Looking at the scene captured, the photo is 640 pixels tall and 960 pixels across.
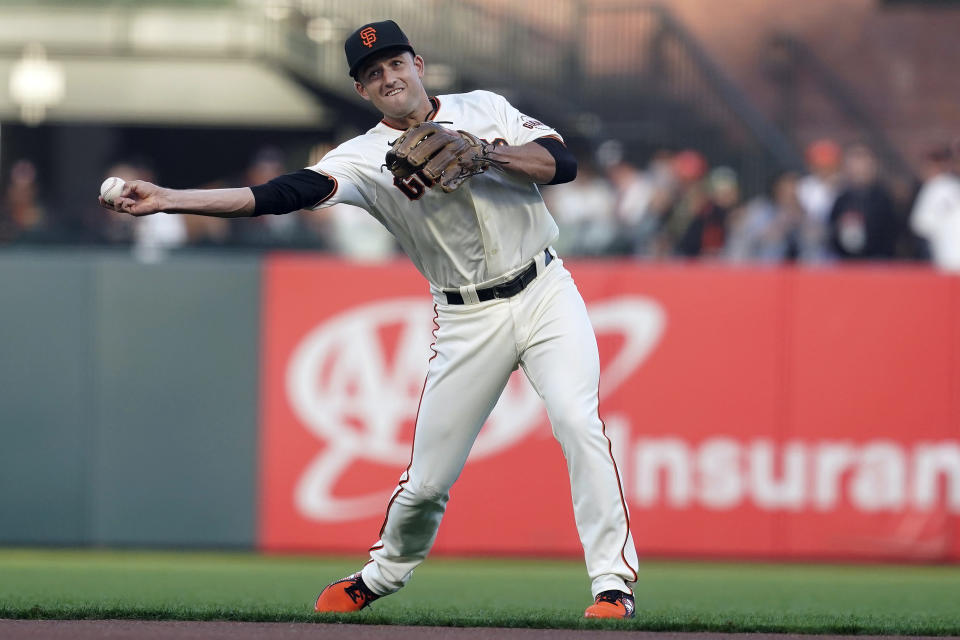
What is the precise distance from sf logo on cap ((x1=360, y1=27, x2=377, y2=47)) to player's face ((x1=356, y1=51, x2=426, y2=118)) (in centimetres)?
8

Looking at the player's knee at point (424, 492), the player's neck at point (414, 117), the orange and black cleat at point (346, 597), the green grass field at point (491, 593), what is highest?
the player's neck at point (414, 117)

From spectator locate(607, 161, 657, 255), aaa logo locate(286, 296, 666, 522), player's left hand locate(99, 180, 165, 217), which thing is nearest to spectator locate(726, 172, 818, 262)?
spectator locate(607, 161, 657, 255)

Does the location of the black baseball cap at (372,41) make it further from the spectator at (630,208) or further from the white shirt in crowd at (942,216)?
the white shirt in crowd at (942,216)

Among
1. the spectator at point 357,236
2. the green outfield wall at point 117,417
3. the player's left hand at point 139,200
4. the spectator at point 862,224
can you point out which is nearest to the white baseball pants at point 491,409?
the player's left hand at point 139,200

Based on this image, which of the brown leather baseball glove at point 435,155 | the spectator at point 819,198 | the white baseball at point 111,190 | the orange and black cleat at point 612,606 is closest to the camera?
the white baseball at point 111,190

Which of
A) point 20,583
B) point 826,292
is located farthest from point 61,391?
point 826,292

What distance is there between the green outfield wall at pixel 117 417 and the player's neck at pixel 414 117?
13.0ft

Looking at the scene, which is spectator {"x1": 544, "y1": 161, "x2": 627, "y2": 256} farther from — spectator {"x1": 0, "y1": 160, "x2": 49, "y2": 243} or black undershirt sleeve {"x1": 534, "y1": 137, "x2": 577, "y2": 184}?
black undershirt sleeve {"x1": 534, "y1": 137, "x2": 577, "y2": 184}

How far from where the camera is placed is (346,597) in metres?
5.45

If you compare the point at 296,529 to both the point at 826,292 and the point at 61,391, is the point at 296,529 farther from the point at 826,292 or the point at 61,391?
the point at 826,292

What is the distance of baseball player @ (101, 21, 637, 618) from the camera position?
517 cm

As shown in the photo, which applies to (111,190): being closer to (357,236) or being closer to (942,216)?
(357,236)

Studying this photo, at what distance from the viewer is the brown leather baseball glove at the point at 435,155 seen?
4.91 m

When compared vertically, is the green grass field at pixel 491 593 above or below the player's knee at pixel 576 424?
below
